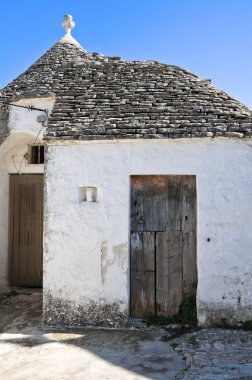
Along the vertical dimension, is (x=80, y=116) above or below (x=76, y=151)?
above

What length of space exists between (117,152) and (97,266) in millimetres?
2158

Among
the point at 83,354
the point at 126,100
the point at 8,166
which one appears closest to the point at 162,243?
the point at 83,354

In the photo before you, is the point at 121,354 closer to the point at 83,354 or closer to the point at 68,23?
the point at 83,354

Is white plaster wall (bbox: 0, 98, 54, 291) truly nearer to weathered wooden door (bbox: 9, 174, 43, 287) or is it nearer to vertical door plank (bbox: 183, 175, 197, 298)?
weathered wooden door (bbox: 9, 174, 43, 287)

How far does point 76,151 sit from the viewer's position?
25.5ft

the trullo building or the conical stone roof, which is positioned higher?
the conical stone roof

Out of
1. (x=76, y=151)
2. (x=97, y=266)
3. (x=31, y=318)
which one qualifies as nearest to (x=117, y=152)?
(x=76, y=151)

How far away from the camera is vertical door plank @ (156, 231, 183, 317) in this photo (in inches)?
302

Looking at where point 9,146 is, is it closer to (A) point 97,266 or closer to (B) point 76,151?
(B) point 76,151

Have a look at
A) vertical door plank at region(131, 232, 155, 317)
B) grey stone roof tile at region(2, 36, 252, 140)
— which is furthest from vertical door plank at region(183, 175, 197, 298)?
grey stone roof tile at region(2, 36, 252, 140)

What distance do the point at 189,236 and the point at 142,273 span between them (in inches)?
44.7

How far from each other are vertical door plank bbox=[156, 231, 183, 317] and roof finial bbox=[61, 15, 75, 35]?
6600mm

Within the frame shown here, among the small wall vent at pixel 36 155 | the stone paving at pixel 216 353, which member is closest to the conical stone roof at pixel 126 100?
the small wall vent at pixel 36 155

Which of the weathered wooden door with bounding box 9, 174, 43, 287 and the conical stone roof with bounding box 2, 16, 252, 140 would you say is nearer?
the conical stone roof with bounding box 2, 16, 252, 140
